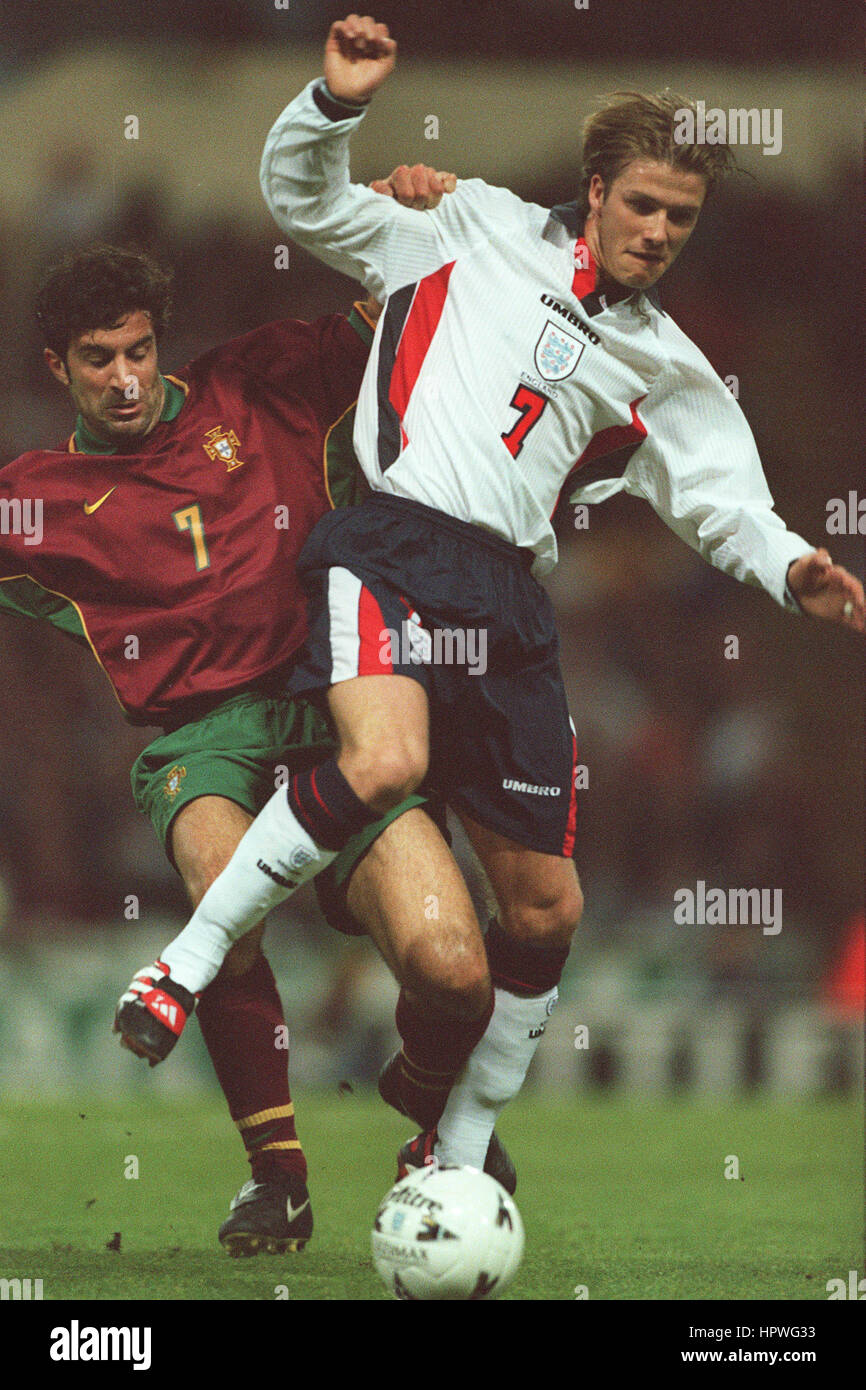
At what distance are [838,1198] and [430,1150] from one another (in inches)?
76.9

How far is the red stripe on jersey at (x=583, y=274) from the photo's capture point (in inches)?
146

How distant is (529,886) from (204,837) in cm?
74

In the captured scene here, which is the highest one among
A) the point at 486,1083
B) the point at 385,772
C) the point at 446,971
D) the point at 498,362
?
the point at 498,362

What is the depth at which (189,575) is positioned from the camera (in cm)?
394

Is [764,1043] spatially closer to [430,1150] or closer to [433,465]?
[430,1150]

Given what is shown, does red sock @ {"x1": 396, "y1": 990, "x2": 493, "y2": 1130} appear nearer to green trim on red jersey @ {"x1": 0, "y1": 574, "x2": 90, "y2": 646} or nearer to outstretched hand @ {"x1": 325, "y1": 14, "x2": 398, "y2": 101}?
green trim on red jersey @ {"x1": 0, "y1": 574, "x2": 90, "y2": 646}

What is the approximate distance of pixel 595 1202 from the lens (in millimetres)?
5012

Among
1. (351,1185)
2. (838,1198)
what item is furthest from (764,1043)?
(351,1185)

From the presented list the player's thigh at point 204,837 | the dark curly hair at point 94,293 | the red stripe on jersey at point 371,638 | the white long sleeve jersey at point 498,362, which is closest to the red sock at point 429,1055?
the player's thigh at point 204,837

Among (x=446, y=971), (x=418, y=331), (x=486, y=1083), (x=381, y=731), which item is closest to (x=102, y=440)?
(x=418, y=331)

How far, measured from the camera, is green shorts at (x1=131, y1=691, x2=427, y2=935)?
3779mm

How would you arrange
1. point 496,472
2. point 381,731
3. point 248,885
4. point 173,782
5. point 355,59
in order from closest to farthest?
point 381,731
point 248,885
point 355,59
point 496,472
point 173,782

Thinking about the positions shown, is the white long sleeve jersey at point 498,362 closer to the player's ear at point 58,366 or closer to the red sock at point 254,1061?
the player's ear at point 58,366

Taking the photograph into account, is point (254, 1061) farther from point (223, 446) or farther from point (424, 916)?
point (223, 446)
